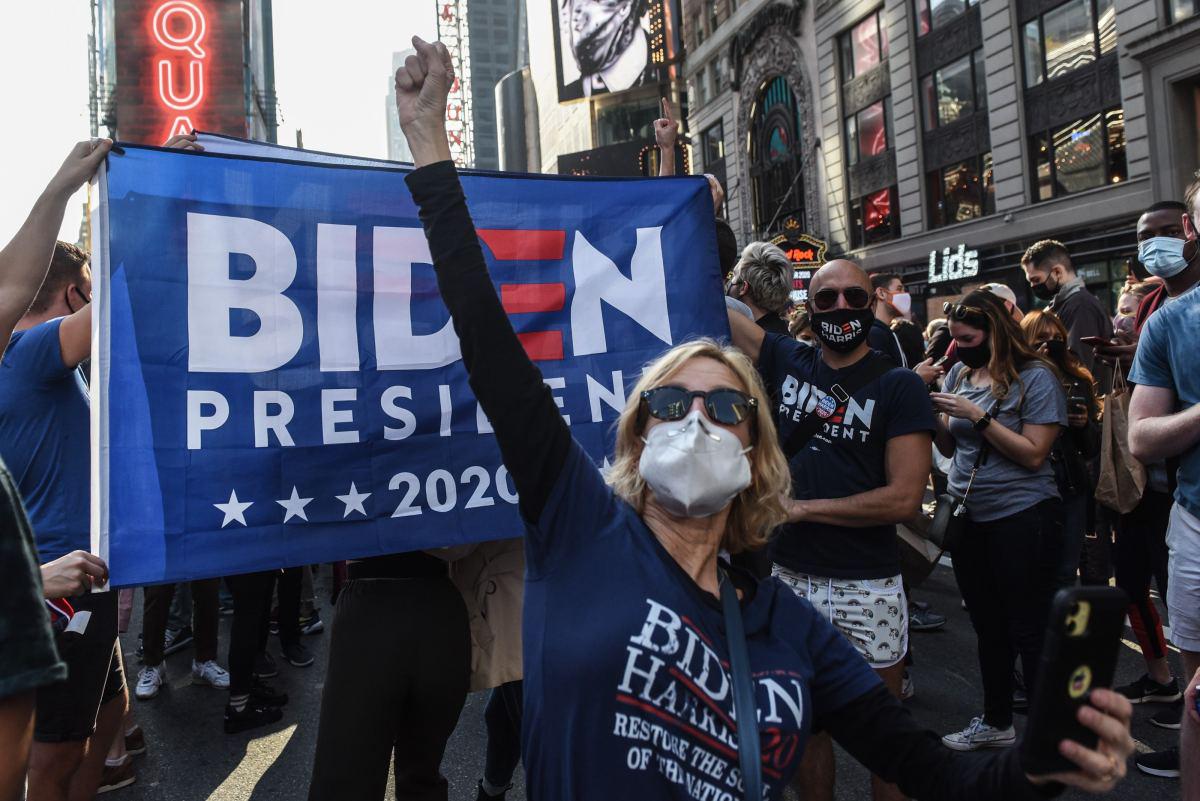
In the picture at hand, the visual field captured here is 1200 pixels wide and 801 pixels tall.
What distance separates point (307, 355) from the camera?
2.95m

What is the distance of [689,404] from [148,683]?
5.12 meters

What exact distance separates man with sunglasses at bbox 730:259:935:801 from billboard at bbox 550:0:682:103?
4941 cm

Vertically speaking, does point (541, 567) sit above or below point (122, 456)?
below

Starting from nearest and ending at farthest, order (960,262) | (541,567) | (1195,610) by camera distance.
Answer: (541,567) → (1195,610) → (960,262)

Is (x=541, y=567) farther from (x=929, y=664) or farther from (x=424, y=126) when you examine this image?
(x=929, y=664)

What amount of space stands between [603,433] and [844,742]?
5.57 ft

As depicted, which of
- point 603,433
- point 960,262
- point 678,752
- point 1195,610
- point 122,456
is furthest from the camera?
point 960,262

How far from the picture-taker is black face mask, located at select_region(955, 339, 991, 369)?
4.30m

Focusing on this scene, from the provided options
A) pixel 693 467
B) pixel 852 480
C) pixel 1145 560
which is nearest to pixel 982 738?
pixel 1145 560

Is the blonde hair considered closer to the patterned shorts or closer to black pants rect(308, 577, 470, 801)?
black pants rect(308, 577, 470, 801)

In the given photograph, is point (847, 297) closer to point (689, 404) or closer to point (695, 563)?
point (689, 404)

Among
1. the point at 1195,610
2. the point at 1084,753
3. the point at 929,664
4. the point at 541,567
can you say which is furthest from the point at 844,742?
the point at 929,664

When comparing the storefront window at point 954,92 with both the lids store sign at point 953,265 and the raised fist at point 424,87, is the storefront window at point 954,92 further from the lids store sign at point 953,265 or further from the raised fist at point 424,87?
the raised fist at point 424,87

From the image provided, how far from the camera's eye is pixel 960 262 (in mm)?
24328
